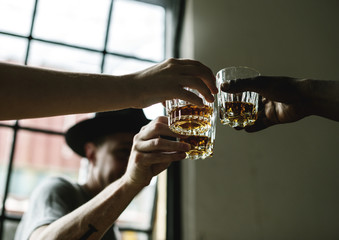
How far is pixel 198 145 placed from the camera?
1.12 metres

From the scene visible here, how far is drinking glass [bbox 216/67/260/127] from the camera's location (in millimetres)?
1097

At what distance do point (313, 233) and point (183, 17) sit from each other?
65.3 inches

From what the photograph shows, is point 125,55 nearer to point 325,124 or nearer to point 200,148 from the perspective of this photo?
point 325,124

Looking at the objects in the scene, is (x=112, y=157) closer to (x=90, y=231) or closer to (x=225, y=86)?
(x=90, y=231)

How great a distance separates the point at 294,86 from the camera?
1086 mm

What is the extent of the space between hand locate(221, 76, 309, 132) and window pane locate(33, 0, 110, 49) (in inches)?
69.5

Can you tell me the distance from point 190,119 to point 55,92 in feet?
1.29

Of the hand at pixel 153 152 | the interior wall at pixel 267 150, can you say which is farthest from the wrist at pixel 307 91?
the interior wall at pixel 267 150

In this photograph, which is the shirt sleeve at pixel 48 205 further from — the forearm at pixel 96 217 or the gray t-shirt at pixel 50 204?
the forearm at pixel 96 217

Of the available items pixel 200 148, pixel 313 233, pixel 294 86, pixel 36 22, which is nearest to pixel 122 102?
pixel 200 148

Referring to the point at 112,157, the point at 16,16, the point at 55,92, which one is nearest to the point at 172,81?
the point at 55,92

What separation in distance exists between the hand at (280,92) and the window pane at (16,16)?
188cm

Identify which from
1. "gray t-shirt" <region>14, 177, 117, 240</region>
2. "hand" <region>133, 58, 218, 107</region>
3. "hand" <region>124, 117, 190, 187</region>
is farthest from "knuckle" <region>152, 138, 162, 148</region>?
"gray t-shirt" <region>14, 177, 117, 240</region>

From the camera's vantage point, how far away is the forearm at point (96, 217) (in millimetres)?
1280
